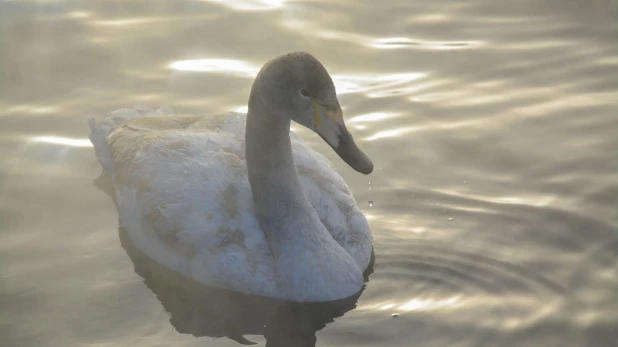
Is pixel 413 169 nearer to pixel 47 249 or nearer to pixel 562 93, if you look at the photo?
pixel 562 93

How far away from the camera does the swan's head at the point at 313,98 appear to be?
657cm

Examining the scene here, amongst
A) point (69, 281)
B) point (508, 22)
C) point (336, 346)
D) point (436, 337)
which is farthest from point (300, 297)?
point (508, 22)

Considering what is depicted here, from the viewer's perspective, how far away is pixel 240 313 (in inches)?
272

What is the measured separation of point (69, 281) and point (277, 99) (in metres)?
2.02

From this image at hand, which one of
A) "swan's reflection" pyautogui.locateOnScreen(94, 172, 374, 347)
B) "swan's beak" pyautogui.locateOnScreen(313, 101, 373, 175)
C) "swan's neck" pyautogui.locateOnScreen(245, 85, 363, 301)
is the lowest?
"swan's reflection" pyautogui.locateOnScreen(94, 172, 374, 347)

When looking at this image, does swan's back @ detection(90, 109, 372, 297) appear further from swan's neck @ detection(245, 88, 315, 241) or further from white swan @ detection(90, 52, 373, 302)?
swan's neck @ detection(245, 88, 315, 241)

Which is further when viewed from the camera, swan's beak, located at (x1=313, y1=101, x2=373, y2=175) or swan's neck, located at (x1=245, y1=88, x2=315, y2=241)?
swan's neck, located at (x1=245, y1=88, x2=315, y2=241)

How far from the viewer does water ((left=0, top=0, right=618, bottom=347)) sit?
268 inches

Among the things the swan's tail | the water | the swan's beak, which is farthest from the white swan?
the swan's tail

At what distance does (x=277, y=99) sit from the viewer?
266 inches

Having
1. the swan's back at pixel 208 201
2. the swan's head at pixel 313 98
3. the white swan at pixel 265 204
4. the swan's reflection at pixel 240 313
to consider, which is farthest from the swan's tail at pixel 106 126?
the swan's head at pixel 313 98

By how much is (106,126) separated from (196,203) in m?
1.74

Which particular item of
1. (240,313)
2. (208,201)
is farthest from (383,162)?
(240,313)

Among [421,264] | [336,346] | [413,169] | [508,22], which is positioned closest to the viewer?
[336,346]
